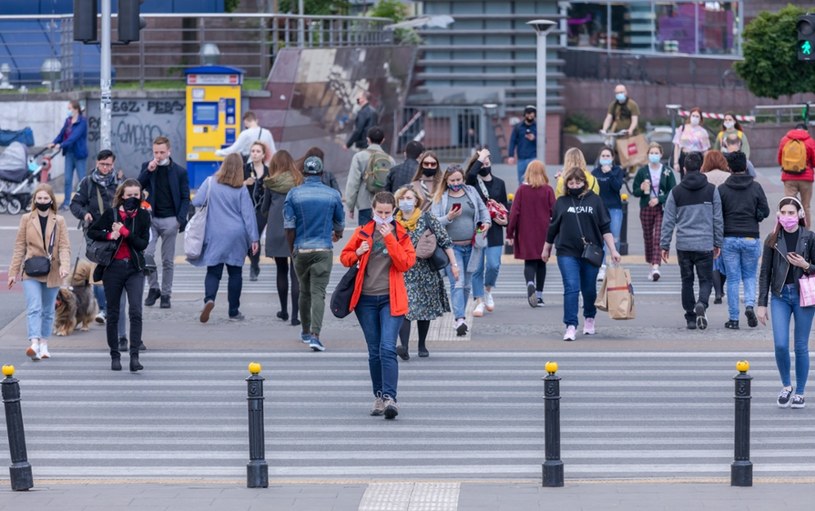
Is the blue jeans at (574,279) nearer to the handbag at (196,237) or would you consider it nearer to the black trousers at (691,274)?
the black trousers at (691,274)

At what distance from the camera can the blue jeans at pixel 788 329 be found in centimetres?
1195

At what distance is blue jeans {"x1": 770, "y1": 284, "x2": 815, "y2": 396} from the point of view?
11953 millimetres

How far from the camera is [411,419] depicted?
12.0 metres

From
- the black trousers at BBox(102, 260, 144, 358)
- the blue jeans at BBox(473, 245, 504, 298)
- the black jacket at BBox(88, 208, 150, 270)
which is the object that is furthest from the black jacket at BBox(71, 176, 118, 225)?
the blue jeans at BBox(473, 245, 504, 298)

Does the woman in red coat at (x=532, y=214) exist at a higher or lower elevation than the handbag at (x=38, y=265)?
higher

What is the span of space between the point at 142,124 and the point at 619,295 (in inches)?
596

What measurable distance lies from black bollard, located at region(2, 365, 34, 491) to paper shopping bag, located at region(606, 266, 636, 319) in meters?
6.69

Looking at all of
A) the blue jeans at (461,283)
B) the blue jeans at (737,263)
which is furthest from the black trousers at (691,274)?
the blue jeans at (461,283)

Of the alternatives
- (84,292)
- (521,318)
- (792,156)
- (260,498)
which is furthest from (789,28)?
(260,498)

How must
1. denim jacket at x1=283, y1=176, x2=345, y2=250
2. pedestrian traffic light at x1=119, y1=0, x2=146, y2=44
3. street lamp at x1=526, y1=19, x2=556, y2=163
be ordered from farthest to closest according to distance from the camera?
street lamp at x1=526, y1=19, x2=556, y2=163
pedestrian traffic light at x1=119, y1=0, x2=146, y2=44
denim jacket at x1=283, y1=176, x2=345, y2=250

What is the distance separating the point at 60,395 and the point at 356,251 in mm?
2919

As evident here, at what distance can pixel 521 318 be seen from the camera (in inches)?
650

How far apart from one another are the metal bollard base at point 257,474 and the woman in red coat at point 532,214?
7477 millimetres

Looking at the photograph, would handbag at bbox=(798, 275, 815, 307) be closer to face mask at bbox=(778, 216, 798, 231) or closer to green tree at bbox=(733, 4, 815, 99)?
face mask at bbox=(778, 216, 798, 231)
